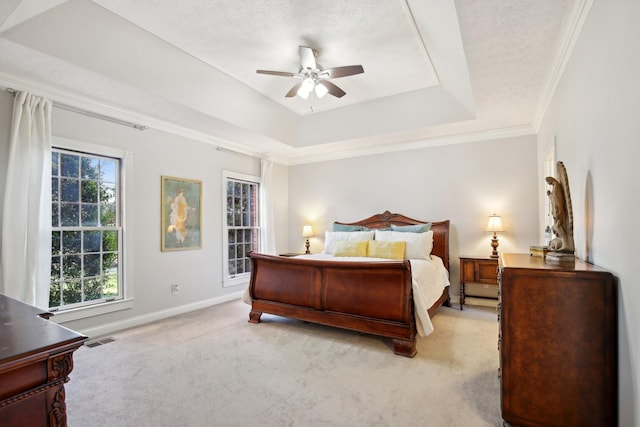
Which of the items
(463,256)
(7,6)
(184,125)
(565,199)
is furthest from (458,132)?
(7,6)

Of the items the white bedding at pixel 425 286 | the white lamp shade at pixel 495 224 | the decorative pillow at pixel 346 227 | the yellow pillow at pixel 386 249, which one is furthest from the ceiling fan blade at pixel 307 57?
the white lamp shade at pixel 495 224

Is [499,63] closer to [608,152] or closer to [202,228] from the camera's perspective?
[608,152]

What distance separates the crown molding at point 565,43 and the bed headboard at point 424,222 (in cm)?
207

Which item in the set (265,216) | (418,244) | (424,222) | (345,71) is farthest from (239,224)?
(345,71)

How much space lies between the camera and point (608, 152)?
5.24 feet

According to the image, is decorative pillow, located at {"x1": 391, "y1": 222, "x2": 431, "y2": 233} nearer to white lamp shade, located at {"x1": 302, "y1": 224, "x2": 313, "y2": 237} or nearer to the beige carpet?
the beige carpet

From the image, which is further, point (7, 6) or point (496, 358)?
point (496, 358)

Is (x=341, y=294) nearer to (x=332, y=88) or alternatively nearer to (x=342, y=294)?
(x=342, y=294)

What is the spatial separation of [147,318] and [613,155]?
456cm

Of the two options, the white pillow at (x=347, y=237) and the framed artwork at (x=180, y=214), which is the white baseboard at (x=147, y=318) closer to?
the framed artwork at (x=180, y=214)

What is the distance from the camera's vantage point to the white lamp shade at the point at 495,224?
4.28 meters

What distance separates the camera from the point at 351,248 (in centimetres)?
448

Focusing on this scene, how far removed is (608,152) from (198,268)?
4.53m

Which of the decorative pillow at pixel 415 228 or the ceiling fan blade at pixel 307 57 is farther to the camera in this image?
the decorative pillow at pixel 415 228
